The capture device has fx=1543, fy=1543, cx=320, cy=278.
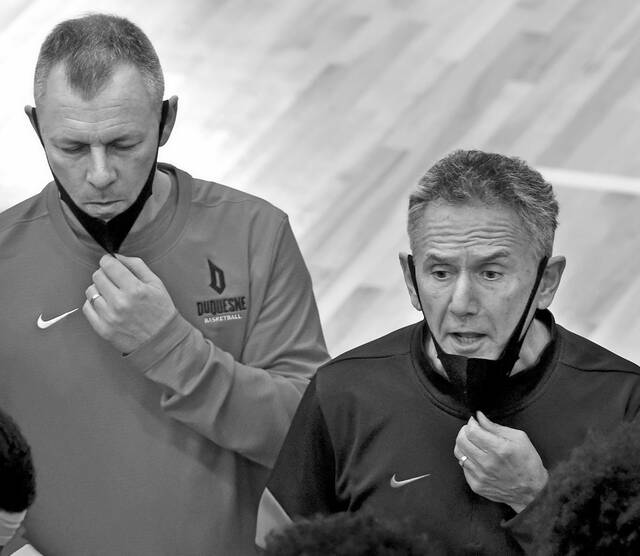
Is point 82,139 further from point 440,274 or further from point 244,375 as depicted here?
point 440,274

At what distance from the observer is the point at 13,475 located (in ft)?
6.44

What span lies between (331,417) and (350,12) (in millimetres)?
3931

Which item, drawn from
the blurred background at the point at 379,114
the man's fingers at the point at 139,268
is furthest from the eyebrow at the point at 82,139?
the blurred background at the point at 379,114

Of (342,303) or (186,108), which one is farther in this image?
(186,108)

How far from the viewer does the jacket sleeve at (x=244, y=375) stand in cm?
277

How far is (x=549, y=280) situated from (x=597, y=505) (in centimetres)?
107

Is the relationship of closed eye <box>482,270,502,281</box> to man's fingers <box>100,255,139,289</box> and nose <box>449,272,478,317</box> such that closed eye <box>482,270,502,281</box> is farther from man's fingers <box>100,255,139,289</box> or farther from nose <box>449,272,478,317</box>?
man's fingers <box>100,255,139,289</box>

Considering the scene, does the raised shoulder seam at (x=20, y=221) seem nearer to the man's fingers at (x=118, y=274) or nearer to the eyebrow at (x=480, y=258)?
the man's fingers at (x=118, y=274)

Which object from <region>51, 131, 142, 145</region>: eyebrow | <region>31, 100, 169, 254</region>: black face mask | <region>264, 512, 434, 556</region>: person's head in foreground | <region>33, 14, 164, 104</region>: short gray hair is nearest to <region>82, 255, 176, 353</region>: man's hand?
<region>31, 100, 169, 254</region>: black face mask

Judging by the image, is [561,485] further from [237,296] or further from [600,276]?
[600,276]

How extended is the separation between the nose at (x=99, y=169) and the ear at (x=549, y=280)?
802 mm

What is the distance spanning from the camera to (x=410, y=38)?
6.16m

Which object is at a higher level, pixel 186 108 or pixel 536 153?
pixel 186 108

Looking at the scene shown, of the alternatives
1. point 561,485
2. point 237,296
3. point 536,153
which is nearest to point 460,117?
point 536,153
